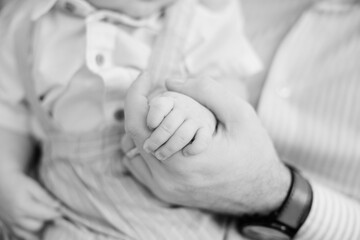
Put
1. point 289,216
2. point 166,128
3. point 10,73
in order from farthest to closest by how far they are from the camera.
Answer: point 10,73
point 289,216
point 166,128

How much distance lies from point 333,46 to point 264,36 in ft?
0.53

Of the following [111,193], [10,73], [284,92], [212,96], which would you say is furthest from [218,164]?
[10,73]

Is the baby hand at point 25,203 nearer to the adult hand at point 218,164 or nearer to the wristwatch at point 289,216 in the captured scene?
the adult hand at point 218,164

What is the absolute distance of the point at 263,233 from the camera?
728 millimetres

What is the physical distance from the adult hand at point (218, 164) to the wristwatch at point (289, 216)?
2 centimetres

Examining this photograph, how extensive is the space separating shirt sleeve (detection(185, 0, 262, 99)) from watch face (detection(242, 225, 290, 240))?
0.24 m

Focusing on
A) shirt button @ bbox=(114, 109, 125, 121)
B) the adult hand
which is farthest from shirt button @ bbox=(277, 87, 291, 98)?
shirt button @ bbox=(114, 109, 125, 121)

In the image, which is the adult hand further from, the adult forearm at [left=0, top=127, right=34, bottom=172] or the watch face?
the adult forearm at [left=0, top=127, right=34, bottom=172]

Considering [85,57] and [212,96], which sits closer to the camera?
[212,96]


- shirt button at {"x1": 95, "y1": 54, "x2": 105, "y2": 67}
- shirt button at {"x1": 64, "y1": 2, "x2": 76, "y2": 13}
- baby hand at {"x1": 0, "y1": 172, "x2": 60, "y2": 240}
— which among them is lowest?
baby hand at {"x1": 0, "y1": 172, "x2": 60, "y2": 240}

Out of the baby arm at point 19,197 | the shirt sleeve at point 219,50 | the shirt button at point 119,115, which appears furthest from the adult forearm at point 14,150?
the shirt sleeve at point 219,50

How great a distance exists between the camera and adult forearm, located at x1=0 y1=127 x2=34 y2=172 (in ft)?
2.69

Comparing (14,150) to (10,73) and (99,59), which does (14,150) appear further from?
(99,59)

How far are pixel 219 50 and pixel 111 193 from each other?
1.09 feet
